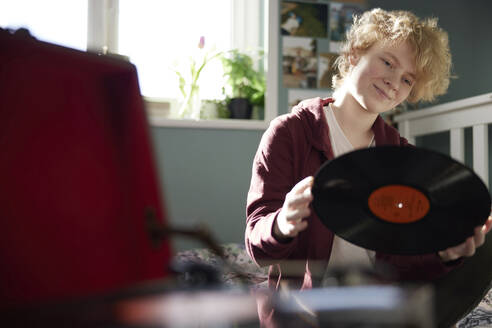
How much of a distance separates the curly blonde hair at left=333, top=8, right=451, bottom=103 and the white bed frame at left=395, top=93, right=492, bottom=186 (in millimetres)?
736

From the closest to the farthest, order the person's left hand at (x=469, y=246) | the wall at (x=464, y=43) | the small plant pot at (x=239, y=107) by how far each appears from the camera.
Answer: the person's left hand at (x=469, y=246), the small plant pot at (x=239, y=107), the wall at (x=464, y=43)

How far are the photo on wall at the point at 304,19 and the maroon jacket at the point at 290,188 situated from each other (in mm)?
1240

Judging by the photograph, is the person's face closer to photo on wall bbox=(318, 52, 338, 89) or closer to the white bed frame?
the white bed frame

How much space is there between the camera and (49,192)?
31 centimetres

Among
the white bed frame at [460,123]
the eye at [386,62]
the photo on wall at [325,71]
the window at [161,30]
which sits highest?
the window at [161,30]

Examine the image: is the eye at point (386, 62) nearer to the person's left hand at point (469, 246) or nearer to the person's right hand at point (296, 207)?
the person's left hand at point (469, 246)

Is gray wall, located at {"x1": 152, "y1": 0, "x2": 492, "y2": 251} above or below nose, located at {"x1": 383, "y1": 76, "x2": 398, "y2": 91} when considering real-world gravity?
below

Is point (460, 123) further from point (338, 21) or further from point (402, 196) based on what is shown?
point (402, 196)

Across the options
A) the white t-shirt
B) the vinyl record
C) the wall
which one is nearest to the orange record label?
the vinyl record

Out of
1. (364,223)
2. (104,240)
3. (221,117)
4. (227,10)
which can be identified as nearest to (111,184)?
(104,240)

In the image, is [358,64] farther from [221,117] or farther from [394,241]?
[221,117]

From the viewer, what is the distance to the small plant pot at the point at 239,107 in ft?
7.07

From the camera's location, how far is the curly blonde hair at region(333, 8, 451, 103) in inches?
41.7

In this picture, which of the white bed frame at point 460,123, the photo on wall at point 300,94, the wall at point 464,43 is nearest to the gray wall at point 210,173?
the photo on wall at point 300,94
